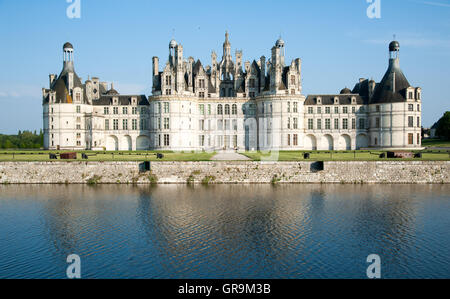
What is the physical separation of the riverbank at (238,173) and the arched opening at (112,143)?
33.1m

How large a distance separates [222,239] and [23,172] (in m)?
30.9

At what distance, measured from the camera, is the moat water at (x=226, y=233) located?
17.1 m

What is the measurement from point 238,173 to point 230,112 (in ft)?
113

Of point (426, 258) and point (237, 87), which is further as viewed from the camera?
point (237, 87)

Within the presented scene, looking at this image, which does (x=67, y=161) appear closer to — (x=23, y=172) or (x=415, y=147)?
(x=23, y=172)

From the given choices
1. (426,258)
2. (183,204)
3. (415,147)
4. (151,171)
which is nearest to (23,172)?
(151,171)

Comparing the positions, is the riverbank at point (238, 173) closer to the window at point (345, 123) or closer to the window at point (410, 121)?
the window at point (410, 121)

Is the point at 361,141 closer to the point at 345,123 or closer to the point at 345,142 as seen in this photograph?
the point at 345,142

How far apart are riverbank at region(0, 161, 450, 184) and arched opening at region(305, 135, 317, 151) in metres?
32.9

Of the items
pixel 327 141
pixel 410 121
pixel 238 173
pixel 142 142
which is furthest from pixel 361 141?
pixel 142 142

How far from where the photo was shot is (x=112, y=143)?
75375 millimetres

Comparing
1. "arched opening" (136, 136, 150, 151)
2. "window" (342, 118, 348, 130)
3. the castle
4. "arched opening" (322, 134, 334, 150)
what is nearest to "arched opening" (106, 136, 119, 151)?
the castle

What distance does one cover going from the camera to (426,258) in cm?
1816
